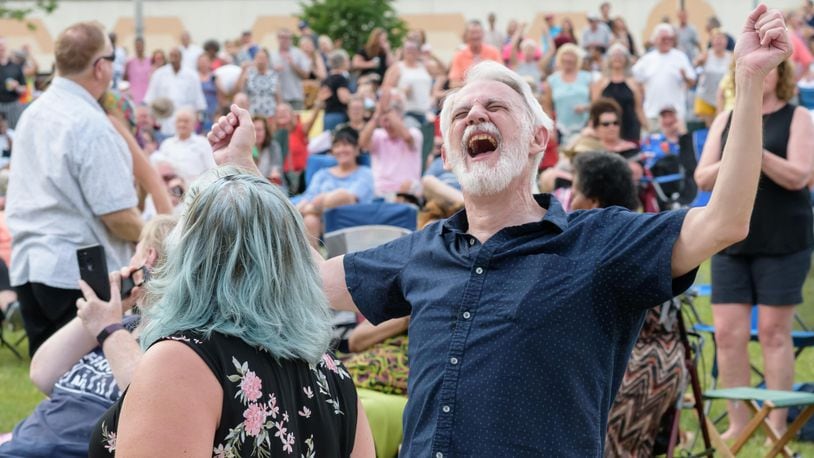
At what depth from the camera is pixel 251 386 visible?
241 centimetres

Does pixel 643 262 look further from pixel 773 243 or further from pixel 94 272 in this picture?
pixel 773 243

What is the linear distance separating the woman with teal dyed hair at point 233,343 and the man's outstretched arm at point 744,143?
0.87m

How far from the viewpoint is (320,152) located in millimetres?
14633

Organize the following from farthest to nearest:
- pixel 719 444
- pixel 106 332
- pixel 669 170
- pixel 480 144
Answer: pixel 669 170, pixel 719 444, pixel 106 332, pixel 480 144

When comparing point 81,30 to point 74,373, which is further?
point 81,30

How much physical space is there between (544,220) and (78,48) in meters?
2.88

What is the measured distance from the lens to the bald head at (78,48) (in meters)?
5.12

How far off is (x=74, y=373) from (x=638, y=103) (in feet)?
35.3

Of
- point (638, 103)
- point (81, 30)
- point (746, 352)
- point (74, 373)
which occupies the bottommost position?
point (638, 103)

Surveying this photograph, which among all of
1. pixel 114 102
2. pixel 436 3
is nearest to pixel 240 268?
pixel 114 102

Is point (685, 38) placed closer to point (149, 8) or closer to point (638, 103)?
point (638, 103)

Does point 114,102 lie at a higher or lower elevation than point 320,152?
higher

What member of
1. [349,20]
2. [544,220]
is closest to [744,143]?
[544,220]

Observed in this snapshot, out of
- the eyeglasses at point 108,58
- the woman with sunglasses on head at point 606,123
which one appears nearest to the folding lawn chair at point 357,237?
the woman with sunglasses on head at point 606,123
